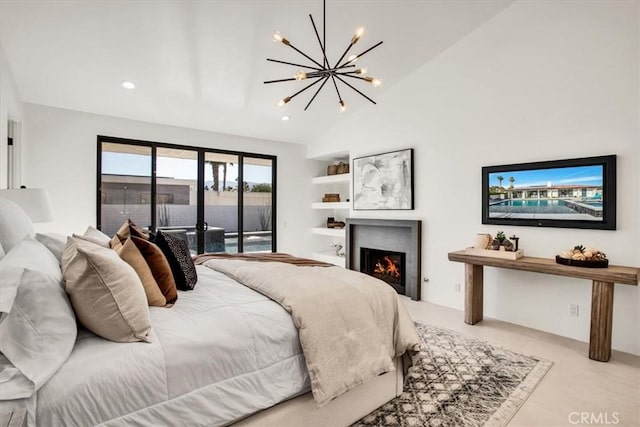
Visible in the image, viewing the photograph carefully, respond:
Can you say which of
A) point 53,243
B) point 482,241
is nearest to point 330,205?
point 482,241

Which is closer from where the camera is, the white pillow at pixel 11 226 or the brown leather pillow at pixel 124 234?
the white pillow at pixel 11 226

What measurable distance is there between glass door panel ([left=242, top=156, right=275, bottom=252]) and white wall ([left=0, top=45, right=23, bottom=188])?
3075mm

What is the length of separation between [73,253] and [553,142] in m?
4.00

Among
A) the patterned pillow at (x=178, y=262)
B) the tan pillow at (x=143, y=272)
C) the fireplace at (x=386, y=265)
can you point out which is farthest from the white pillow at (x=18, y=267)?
the fireplace at (x=386, y=265)

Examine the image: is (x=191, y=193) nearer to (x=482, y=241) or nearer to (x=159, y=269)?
(x=159, y=269)

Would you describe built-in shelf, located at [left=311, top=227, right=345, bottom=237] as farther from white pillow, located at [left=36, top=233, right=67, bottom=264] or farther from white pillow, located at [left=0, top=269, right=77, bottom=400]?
white pillow, located at [left=0, top=269, right=77, bottom=400]

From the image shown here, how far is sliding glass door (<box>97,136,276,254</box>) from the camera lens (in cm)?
471

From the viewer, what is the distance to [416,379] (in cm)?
242

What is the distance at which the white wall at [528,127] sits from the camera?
2943 millimetres

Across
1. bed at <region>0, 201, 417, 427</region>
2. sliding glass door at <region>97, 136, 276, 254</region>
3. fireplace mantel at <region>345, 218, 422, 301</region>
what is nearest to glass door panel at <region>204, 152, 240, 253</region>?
sliding glass door at <region>97, 136, 276, 254</region>

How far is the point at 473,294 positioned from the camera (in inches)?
141

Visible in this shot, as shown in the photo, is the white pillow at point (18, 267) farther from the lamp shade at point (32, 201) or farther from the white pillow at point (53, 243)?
the lamp shade at point (32, 201)

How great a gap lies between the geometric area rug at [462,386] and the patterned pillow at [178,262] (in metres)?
1.33

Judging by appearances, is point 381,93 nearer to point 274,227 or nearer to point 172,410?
point 274,227
